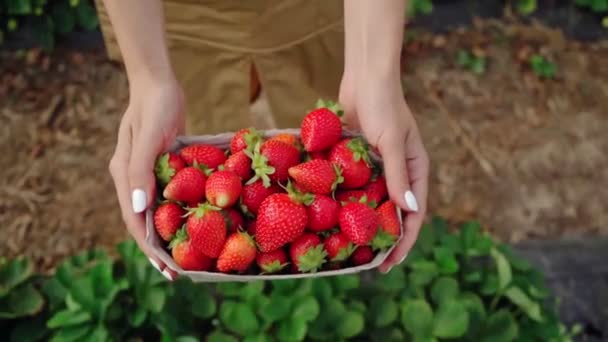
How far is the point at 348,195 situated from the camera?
100cm

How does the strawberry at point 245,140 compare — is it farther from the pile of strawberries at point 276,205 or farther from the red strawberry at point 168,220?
the red strawberry at point 168,220

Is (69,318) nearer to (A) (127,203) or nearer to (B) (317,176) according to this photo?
(A) (127,203)

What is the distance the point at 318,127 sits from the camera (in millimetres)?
1002

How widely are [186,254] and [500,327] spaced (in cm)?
75

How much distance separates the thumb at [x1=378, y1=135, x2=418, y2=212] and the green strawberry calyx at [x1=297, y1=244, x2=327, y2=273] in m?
0.15

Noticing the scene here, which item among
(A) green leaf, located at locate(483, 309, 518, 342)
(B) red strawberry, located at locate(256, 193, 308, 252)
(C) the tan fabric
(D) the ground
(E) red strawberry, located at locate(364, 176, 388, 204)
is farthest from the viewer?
(D) the ground

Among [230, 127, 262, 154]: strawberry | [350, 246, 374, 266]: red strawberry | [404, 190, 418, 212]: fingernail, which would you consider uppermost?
[230, 127, 262, 154]: strawberry

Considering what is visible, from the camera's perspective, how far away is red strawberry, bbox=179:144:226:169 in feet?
3.35

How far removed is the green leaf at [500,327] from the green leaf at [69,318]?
0.80 m

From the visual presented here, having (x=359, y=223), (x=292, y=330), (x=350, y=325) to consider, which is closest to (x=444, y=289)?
(x=350, y=325)

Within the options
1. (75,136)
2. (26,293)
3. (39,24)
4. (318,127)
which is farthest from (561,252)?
(39,24)

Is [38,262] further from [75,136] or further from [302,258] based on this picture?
[302,258]

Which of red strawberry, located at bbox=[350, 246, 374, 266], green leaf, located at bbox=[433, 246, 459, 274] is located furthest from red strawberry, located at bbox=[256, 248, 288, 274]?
green leaf, located at bbox=[433, 246, 459, 274]

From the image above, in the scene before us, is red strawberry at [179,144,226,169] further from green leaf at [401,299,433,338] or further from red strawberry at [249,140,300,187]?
green leaf at [401,299,433,338]
